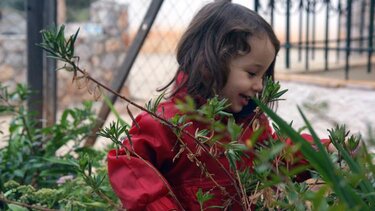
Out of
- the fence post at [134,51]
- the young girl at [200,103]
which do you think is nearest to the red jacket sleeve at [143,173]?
the young girl at [200,103]

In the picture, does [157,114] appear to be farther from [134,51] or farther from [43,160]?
[134,51]

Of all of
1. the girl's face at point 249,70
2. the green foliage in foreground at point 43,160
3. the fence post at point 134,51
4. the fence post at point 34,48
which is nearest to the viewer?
the girl's face at point 249,70

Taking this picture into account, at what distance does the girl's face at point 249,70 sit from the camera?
5.63 feet

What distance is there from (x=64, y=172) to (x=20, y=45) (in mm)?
6596

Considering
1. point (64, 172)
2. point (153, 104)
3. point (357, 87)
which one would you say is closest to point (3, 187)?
point (64, 172)

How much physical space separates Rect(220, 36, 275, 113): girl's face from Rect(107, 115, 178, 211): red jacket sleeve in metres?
0.22

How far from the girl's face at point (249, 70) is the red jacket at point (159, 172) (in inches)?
4.7

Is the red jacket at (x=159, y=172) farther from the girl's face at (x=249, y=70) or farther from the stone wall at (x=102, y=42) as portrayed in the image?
the stone wall at (x=102, y=42)

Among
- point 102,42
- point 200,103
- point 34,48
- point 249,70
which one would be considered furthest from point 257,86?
point 102,42

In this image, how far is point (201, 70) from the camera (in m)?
1.77

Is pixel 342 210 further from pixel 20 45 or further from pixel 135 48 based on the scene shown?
pixel 20 45

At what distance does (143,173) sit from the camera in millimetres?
1626

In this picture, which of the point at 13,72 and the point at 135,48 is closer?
the point at 135,48

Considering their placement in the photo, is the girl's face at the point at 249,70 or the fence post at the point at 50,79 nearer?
the girl's face at the point at 249,70
